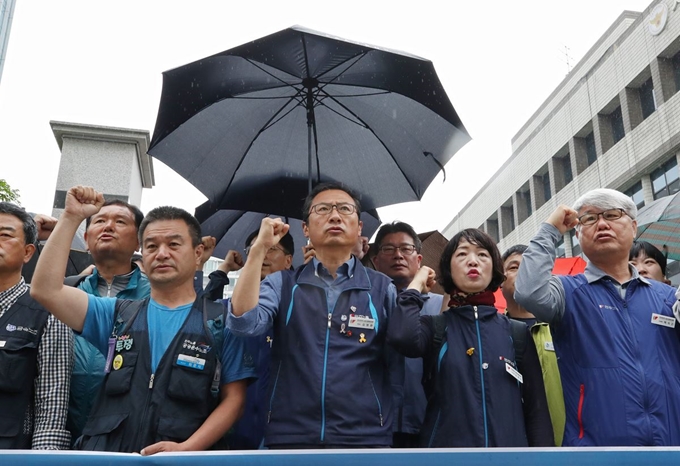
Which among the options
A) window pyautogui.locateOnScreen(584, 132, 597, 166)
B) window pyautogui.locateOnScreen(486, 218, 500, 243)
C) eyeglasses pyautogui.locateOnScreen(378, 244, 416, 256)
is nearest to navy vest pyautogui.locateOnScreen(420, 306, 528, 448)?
eyeglasses pyautogui.locateOnScreen(378, 244, 416, 256)

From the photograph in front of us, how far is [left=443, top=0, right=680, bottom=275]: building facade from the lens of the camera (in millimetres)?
18953

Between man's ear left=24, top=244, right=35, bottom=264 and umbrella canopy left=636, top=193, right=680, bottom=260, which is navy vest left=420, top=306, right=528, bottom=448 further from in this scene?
umbrella canopy left=636, top=193, right=680, bottom=260

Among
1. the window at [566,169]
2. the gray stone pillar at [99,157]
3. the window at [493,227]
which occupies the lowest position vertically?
the gray stone pillar at [99,157]

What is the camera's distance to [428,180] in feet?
14.8

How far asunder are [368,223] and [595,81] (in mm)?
21100

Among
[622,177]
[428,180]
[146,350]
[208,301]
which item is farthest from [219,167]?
[622,177]

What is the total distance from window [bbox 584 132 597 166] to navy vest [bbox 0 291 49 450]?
2388 cm

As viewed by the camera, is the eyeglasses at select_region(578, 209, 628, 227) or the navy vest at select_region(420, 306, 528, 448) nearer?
the navy vest at select_region(420, 306, 528, 448)

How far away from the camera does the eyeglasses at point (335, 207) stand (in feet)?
9.89

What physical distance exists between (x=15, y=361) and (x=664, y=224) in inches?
222

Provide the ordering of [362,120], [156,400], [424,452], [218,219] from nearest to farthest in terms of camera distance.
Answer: [424,452] < [156,400] < [362,120] < [218,219]

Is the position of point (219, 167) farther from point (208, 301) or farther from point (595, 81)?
point (595, 81)

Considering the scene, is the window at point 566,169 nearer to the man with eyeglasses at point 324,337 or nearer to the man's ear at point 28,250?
the man with eyeglasses at point 324,337

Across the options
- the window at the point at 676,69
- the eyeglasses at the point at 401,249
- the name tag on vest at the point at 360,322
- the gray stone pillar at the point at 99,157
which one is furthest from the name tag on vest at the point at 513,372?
the window at the point at 676,69
